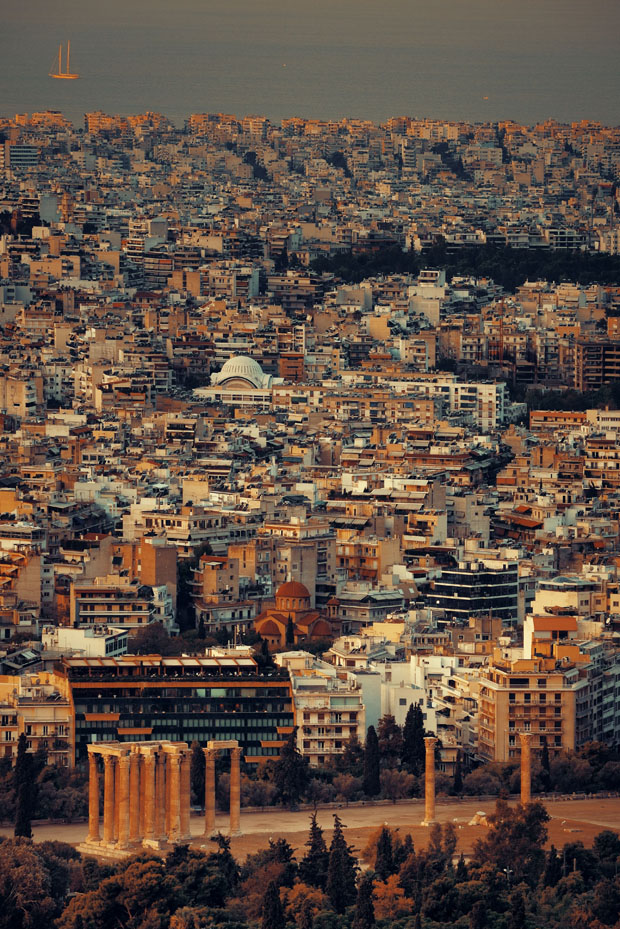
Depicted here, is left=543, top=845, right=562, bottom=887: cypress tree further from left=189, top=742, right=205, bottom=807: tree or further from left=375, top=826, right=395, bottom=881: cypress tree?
left=189, top=742, right=205, bottom=807: tree

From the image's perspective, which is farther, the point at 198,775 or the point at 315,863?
the point at 198,775

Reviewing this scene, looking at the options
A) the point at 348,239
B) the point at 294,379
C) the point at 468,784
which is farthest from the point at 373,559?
the point at 348,239

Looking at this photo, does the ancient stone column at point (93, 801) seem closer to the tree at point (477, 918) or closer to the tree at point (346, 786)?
the tree at point (346, 786)

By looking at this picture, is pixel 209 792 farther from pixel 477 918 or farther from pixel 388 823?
pixel 477 918

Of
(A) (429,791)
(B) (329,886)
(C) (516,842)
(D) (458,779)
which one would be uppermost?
(D) (458,779)

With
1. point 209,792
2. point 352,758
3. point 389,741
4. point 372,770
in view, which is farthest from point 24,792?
point 389,741

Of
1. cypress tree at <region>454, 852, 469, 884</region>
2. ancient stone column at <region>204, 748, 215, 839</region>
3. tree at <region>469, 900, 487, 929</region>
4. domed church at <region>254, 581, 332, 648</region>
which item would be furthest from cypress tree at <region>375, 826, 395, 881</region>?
domed church at <region>254, 581, 332, 648</region>

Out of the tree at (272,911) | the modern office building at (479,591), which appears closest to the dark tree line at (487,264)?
the modern office building at (479,591)
